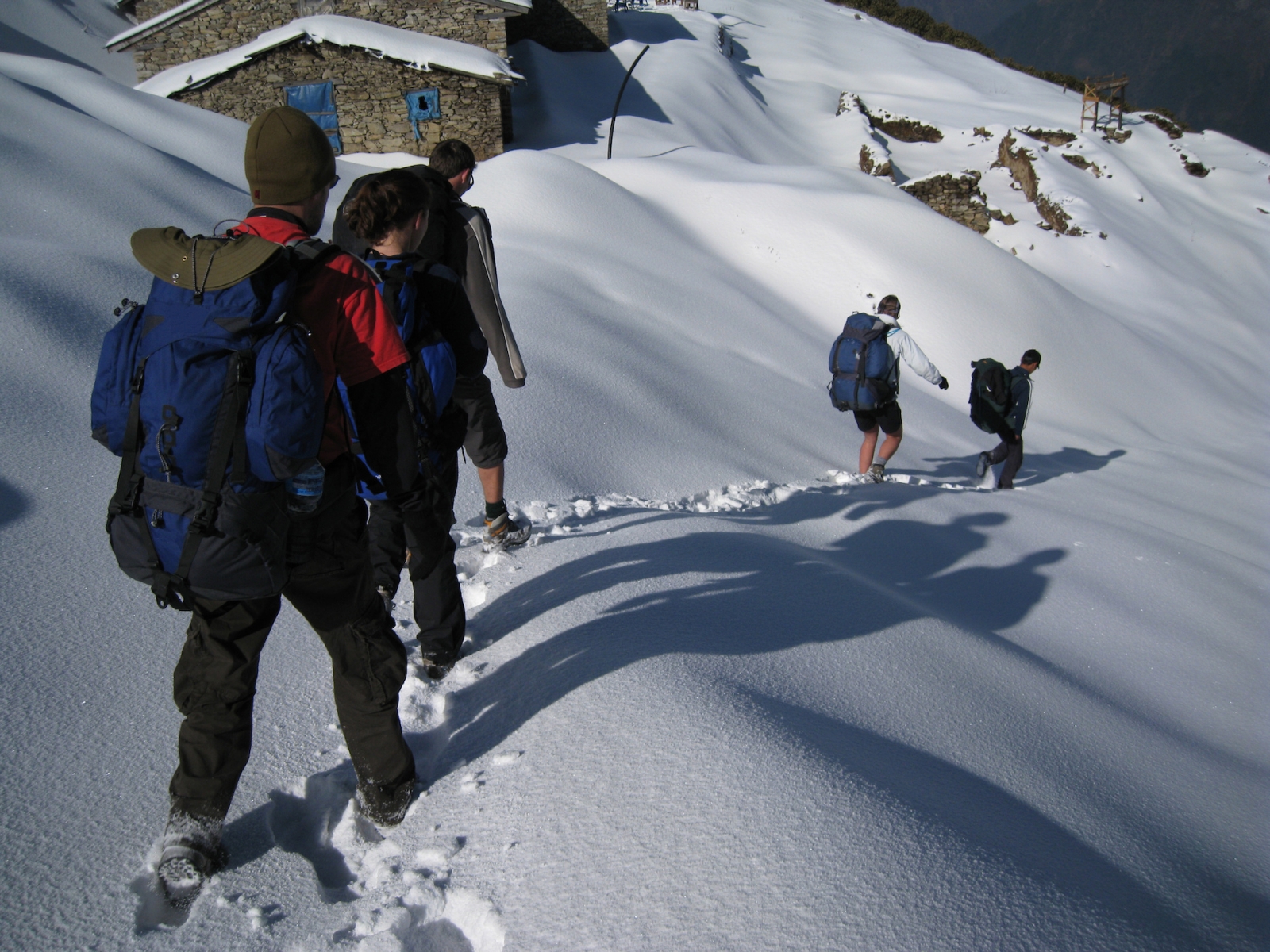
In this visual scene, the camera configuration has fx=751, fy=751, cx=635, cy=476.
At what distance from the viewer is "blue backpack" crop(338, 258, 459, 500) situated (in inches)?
80.2

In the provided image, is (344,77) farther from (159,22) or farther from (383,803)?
(383,803)

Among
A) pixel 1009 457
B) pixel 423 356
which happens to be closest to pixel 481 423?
pixel 423 356

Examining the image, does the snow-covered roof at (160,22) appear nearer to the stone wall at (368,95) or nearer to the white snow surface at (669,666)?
the stone wall at (368,95)

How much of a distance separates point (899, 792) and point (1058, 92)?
38.8 m

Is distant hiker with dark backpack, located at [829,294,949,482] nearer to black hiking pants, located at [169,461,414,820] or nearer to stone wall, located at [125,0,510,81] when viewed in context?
black hiking pants, located at [169,461,414,820]

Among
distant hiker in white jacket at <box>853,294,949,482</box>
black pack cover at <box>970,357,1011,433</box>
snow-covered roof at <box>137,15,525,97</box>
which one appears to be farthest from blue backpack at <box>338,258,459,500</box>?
snow-covered roof at <box>137,15,525,97</box>

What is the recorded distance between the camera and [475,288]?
2.78m

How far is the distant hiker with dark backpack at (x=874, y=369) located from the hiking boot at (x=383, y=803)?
4.52 m

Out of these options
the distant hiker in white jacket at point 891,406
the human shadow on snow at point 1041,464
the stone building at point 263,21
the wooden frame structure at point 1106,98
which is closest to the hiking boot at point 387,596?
the distant hiker in white jacket at point 891,406

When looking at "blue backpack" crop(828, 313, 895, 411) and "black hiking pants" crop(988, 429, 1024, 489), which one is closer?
"blue backpack" crop(828, 313, 895, 411)

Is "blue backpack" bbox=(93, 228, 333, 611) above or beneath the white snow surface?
above

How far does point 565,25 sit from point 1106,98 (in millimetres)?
19183

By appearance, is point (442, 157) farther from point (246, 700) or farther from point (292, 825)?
point (292, 825)

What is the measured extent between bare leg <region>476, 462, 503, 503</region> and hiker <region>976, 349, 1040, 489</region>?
501cm
